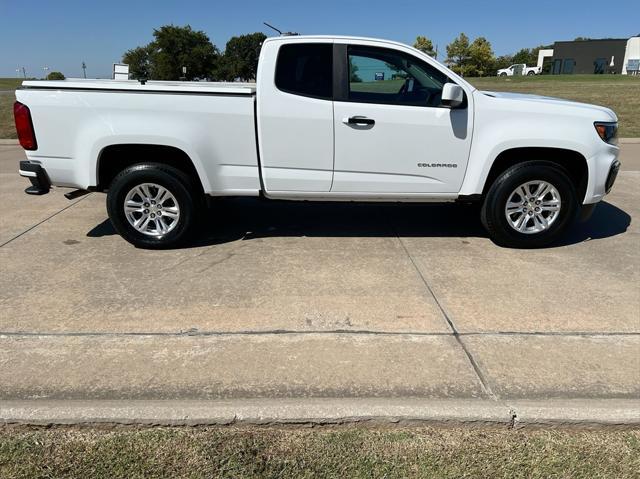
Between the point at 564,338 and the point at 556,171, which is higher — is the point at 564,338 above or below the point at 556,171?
below

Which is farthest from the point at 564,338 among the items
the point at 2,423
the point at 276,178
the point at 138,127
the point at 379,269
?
the point at 138,127

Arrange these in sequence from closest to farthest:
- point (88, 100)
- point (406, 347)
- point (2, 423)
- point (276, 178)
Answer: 1. point (2, 423)
2. point (406, 347)
3. point (88, 100)
4. point (276, 178)

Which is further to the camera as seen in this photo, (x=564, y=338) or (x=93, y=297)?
(x=93, y=297)

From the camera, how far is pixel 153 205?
5184mm

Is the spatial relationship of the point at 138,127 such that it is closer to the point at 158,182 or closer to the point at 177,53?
the point at 158,182

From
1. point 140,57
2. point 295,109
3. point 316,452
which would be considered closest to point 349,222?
point 295,109

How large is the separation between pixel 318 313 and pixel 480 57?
98443mm

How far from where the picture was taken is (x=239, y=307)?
4.04m

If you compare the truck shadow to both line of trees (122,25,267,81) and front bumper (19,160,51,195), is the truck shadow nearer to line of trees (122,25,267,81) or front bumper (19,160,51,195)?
front bumper (19,160,51,195)

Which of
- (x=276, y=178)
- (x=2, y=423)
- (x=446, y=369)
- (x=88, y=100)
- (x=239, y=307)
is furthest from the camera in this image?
(x=276, y=178)

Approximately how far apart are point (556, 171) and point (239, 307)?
328 centimetres

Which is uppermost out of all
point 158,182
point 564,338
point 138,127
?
point 138,127

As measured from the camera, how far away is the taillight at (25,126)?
4840mm

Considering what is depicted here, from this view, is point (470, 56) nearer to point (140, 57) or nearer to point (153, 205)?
point (140, 57)
